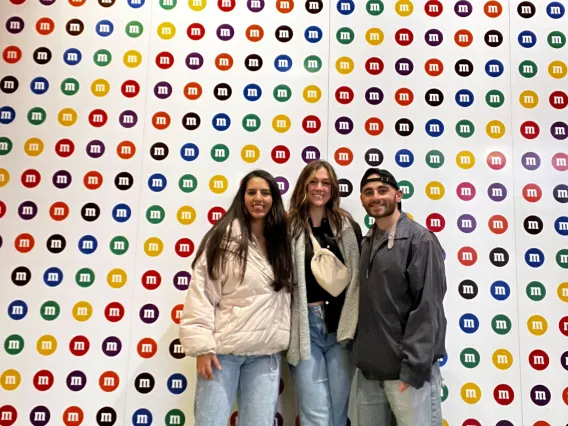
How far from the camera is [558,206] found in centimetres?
305

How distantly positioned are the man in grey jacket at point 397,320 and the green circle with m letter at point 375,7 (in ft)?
4.00

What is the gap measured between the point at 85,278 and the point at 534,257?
2574 mm

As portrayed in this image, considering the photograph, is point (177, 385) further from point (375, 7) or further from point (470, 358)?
point (375, 7)

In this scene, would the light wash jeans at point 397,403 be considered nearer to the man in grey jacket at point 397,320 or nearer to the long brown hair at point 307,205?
the man in grey jacket at point 397,320

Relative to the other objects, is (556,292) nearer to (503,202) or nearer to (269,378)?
(503,202)

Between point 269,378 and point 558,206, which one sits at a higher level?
point 558,206

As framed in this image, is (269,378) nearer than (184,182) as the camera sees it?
Yes

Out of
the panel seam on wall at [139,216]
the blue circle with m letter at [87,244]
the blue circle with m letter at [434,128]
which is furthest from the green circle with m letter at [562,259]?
the blue circle with m letter at [87,244]

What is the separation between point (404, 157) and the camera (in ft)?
10.0

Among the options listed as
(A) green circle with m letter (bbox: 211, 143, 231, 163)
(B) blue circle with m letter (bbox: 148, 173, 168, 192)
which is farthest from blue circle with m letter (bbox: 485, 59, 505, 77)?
(B) blue circle with m letter (bbox: 148, 173, 168, 192)

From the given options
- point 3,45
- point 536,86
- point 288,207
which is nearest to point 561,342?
point 536,86

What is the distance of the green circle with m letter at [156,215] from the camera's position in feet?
9.87

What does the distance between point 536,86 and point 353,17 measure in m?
1.18

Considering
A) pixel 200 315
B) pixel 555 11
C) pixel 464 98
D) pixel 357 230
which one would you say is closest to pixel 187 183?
pixel 200 315
